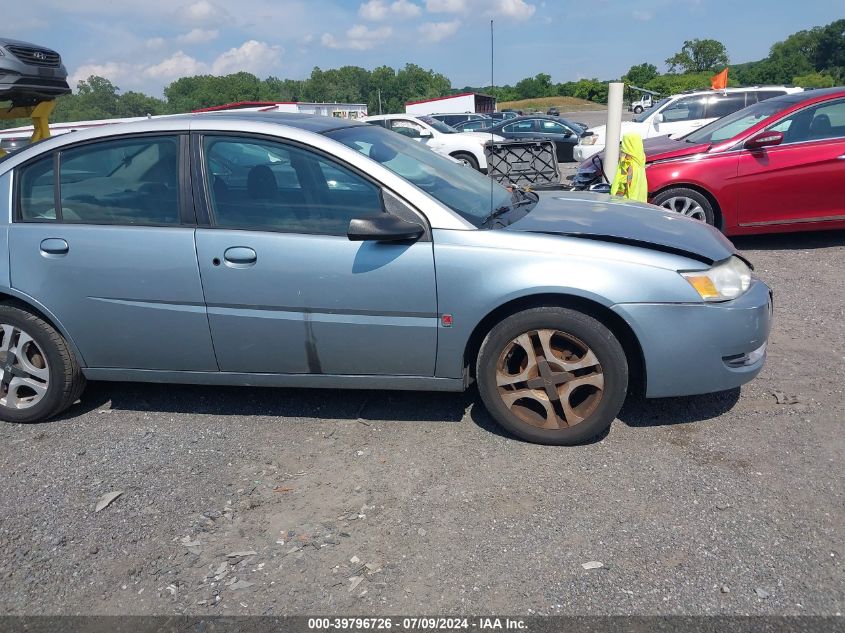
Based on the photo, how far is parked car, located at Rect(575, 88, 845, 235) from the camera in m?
6.98

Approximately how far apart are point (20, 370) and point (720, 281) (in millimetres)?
3889

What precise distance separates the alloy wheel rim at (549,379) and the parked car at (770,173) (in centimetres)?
452

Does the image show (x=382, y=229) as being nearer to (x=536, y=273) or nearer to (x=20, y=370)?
(x=536, y=273)

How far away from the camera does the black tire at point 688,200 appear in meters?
7.32

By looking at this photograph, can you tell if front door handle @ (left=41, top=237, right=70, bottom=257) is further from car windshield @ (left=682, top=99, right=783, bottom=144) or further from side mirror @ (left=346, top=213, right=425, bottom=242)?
car windshield @ (left=682, top=99, right=783, bottom=144)

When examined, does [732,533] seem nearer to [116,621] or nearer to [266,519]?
[266,519]

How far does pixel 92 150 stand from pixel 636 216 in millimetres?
3105

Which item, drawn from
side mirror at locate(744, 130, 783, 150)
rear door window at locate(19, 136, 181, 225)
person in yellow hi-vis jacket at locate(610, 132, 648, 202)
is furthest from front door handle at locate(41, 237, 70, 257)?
side mirror at locate(744, 130, 783, 150)

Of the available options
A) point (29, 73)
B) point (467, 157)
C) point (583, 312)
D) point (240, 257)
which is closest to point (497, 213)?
point (583, 312)

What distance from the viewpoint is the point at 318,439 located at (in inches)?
150

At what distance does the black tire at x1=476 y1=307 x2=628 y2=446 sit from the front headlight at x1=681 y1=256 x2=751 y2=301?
1.58 ft

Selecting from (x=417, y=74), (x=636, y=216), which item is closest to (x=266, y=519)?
(x=636, y=216)

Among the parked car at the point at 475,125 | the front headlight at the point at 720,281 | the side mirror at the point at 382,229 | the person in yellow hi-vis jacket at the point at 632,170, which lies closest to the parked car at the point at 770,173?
the person in yellow hi-vis jacket at the point at 632,170

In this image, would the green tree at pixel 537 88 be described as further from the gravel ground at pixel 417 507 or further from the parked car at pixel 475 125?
the gravel ground at pixel 417 507
